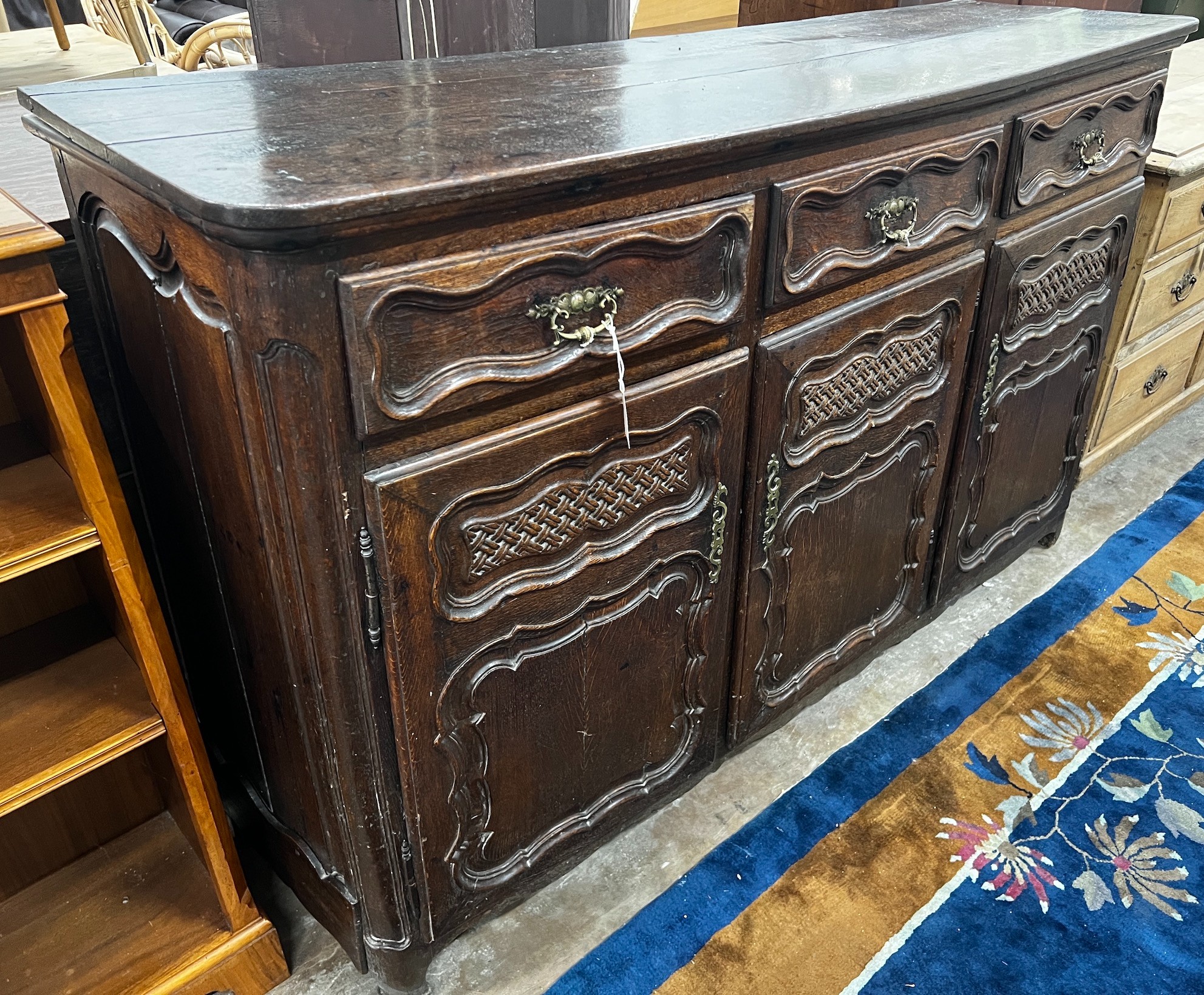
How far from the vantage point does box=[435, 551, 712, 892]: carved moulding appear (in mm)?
990

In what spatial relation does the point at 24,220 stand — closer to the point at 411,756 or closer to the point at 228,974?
the point at 411,756

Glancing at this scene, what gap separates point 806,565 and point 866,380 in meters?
0.27

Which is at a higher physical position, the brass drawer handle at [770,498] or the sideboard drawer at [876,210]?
the sideboard drawer at [876,210]

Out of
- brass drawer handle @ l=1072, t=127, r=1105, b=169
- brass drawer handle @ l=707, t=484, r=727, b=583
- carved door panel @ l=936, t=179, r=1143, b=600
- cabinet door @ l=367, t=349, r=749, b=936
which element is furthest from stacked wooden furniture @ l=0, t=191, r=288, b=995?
brass drawer handle @ l=1072, t=127, r=1105, b=169

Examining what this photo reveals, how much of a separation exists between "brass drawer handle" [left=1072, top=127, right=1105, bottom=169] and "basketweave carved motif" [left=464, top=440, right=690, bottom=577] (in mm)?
829

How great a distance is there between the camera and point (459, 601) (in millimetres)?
925

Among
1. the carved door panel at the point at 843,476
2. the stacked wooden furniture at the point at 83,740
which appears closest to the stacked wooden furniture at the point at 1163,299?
the carved door panel at the point at 843,476

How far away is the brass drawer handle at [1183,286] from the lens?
205 centimetres

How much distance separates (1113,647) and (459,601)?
4.54ft

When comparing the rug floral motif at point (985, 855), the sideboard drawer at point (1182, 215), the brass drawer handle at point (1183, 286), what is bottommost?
the rug floral motif at point (985, 855)

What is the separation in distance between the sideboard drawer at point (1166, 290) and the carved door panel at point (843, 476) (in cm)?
84

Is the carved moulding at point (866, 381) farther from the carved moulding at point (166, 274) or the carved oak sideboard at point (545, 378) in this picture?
the carved moulding at point (166, 274)

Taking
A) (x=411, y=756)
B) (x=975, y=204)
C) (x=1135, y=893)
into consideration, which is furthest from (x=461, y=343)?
(x=1135, y=893)

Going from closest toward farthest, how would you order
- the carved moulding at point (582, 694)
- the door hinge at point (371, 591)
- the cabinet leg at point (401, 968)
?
the door hinge at point (371, 591), the carved moulding at point (582, 694), the cabinet leg at point (401, 968)
